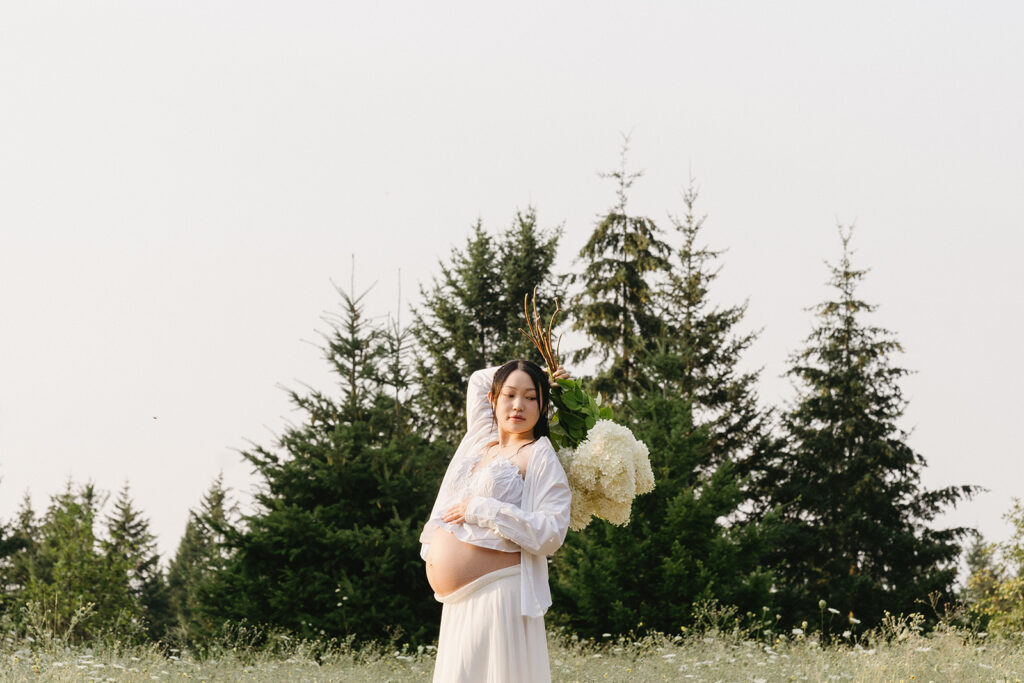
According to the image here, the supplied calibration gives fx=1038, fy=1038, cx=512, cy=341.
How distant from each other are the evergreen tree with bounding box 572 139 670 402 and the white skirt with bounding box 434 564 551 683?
1573 centimetres

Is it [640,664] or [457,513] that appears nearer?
[457,513]

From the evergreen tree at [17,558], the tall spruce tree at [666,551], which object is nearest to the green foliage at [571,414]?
the tall spruce tree at [666,551]

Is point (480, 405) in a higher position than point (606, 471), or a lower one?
higher

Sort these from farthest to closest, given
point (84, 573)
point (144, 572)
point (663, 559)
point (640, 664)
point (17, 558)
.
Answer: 1. point (144, 572)
2. point (17, 558)
3. point (84, 573)
4. point (663, 559)
5. point (640, 664)

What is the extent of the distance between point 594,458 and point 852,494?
1819 cm

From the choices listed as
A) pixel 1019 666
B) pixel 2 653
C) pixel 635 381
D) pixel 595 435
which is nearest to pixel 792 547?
pixel 635 381

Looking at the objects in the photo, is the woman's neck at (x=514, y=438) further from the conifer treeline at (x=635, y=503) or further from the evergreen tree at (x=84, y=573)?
the evergreen tree at (x=84, y=573)

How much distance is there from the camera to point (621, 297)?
70.2ft

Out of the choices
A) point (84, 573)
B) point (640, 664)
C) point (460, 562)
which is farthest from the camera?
point (84, 573)

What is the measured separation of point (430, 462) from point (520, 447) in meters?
7.66

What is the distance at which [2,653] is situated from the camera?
775 cm

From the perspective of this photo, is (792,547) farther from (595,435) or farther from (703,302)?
(595,435)

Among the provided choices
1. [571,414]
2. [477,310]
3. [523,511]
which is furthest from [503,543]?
[477,310]

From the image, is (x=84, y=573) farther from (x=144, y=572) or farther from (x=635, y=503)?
(x=144, y=572)
